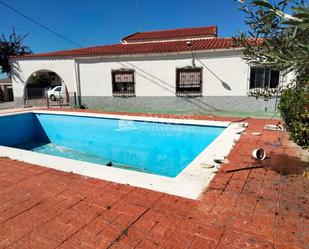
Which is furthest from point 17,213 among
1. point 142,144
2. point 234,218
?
point 142,144

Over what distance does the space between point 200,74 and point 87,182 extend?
11.7 metres

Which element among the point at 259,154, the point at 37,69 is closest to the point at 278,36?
the point at 259,154

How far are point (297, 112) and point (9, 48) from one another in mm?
40338

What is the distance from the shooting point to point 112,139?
10.9m

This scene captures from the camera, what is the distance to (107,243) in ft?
8.74

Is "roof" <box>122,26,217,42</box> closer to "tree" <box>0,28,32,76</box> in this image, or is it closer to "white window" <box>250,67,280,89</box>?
"white window" <box>250,67,280,89</box>

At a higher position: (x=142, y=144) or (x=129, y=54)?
(x=129, y=54)

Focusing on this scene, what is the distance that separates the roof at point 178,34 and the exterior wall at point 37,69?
8450mm

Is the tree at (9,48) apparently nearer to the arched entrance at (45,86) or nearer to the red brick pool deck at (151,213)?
the arched entrance at (45,86)

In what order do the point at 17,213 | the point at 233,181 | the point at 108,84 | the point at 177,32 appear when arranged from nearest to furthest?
the point at 17,213 < the point at 233,181 < the point at 108,84 < the point at 177,32

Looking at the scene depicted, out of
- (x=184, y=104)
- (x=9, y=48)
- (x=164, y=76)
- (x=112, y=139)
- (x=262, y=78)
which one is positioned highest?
(x=9, y=48)

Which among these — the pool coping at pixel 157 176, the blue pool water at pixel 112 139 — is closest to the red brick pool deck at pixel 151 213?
the pool coping at pixel 157 176

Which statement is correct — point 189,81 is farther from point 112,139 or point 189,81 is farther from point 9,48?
point 9,48

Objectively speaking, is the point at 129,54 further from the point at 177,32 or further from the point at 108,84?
the point at 177,32
